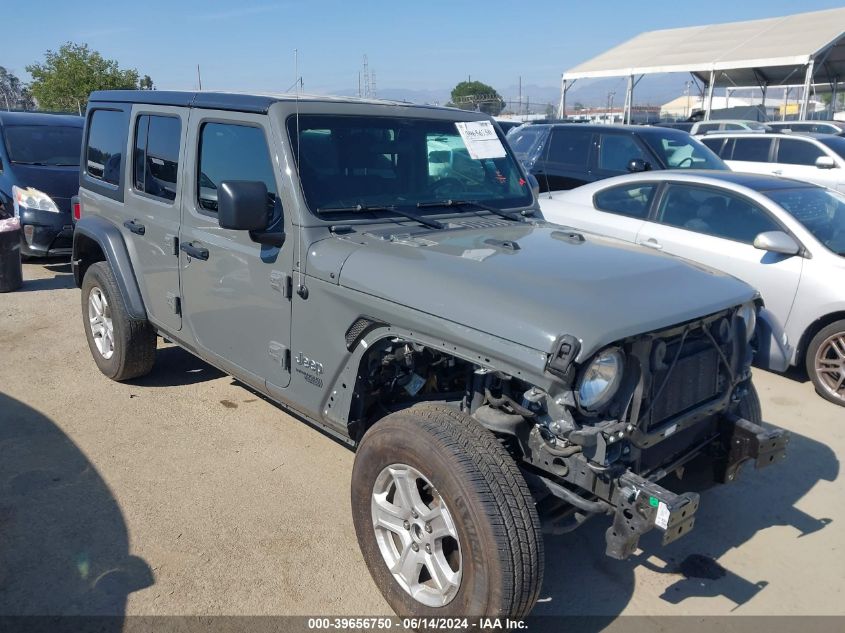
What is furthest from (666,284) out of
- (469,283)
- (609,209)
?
(609,209)

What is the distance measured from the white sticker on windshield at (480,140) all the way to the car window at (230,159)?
124cm

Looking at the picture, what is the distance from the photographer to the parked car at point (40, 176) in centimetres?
873

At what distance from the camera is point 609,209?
279 inches

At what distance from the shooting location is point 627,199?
7012 mm

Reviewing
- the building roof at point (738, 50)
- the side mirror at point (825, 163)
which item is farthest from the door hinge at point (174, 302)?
the building roof at point (738, 50)

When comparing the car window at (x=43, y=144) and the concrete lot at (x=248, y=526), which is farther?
the car window at (x=43, y=144)

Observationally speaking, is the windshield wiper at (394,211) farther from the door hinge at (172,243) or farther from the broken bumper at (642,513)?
the broken bumper at (642,513)

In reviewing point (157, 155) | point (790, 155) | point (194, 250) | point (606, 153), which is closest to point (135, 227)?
point (157, 155)

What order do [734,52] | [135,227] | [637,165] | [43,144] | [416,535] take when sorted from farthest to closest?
[734,52], [43,144], [637,165], [135,227], [416,535]

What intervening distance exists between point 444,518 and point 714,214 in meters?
4.67

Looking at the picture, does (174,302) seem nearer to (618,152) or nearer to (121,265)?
(121,265)

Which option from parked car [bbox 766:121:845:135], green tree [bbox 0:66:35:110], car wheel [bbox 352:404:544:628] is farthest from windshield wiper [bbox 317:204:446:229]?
green tree [bbox 0:66:35:110]

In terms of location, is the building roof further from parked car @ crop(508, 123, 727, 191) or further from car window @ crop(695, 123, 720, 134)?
parked car @ crop(508, 123, 727, 191)

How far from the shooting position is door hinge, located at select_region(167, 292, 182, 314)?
14.5 feet
